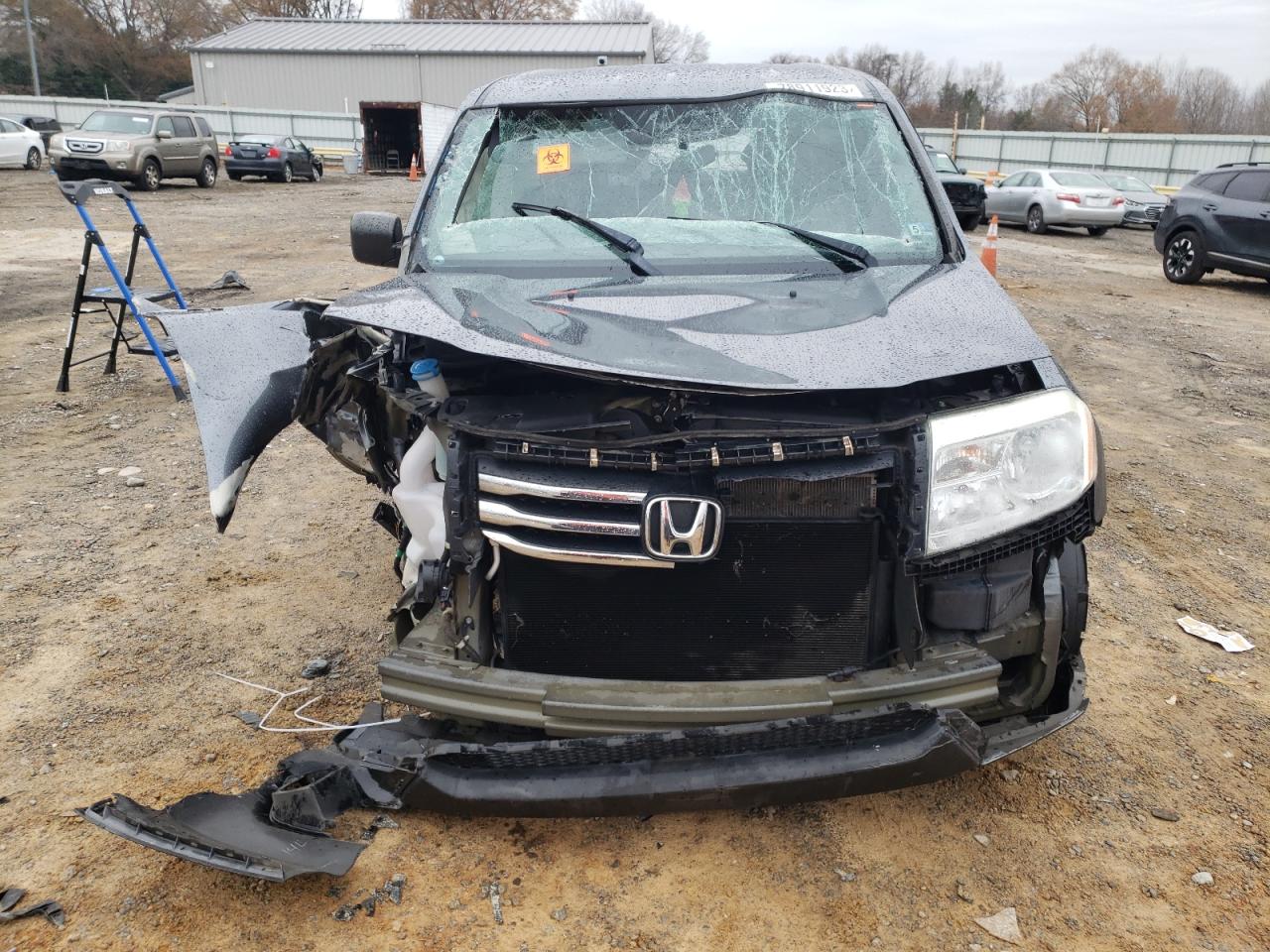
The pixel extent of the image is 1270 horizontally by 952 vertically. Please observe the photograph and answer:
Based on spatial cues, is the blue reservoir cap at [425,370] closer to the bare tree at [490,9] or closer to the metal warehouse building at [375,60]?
the metal warehouse building at [375,60]

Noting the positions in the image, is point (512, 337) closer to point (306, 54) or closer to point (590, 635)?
point (590, 635)

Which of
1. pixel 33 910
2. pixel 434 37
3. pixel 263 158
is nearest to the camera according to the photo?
pixel 33 910

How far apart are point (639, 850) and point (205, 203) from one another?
62.5 feet

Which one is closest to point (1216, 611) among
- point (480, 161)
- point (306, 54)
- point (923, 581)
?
point (923, 581)

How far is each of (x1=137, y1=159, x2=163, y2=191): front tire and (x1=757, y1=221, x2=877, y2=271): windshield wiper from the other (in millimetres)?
20209

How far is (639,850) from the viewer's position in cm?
239

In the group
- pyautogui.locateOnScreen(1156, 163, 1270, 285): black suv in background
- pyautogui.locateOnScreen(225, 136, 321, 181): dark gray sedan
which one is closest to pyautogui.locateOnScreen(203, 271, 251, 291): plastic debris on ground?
pyautogui.locateOnScreen(1156, 163, 1270, 285): black suv in background

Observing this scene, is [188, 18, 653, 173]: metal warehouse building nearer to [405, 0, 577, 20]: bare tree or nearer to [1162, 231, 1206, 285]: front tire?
[405, 0, 577, 20]: bare tree

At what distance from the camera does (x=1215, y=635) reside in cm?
348

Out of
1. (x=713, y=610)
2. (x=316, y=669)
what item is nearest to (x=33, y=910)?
(x=316, y=669)

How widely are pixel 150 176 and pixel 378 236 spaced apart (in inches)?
764

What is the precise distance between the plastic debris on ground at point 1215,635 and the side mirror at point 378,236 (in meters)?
3.31

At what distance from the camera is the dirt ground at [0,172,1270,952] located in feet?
7.07

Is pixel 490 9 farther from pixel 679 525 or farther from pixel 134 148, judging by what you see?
pixel 679 525
